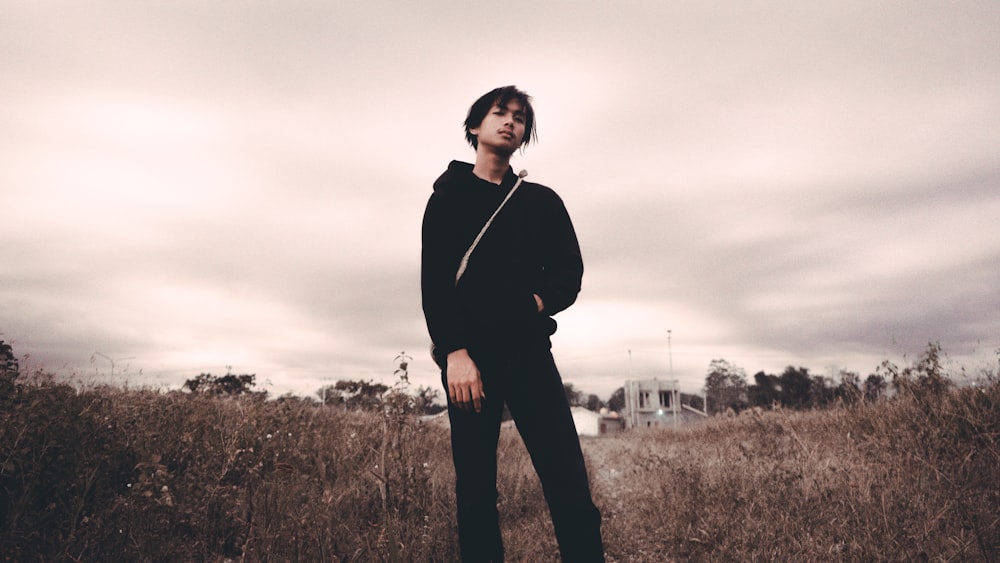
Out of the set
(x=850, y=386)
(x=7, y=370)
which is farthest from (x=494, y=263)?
(x=850, y=386)

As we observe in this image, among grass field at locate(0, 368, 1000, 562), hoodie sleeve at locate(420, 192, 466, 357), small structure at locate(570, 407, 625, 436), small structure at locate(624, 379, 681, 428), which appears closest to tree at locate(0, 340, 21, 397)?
grass field at locate(0, 368, 1000, 562)

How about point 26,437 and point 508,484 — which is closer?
point 26,437

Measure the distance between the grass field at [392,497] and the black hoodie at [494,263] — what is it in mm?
915

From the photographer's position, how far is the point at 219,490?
3.84 meters

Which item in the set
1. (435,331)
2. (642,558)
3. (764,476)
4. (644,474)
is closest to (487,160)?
(435,331)

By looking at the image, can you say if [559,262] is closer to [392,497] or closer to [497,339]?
[497,339]

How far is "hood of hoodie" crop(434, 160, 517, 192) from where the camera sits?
8.25ft

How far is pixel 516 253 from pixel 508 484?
12.5ft

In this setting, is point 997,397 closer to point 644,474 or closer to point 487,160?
point 644,474

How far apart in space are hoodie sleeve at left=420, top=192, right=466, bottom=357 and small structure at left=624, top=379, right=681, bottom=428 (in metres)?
58.9

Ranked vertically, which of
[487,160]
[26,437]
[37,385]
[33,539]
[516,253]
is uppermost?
[487,160]

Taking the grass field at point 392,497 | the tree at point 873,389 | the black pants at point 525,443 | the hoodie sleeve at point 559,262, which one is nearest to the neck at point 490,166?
the hoodie sleeve at point 559,262

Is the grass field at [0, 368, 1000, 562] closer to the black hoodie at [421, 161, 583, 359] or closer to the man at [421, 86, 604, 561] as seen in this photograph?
the man at [421, 86, 604, 561]

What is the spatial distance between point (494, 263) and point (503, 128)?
2.31 feet
